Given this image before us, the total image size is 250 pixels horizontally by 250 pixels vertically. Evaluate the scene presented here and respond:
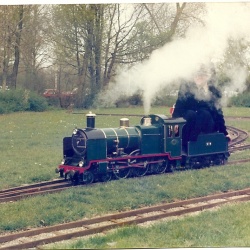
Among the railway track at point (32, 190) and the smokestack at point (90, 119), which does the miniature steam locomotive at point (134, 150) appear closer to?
the smokestack at point (90, 119)

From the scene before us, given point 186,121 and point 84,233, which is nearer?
point 84,233

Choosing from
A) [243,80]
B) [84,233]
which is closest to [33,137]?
[84,233]

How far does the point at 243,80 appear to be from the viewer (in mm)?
7078

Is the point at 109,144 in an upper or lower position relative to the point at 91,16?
lower

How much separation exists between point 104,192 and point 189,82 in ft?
6.43

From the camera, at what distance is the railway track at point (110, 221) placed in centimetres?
524

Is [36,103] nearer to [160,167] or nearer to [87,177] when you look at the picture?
[87,177]

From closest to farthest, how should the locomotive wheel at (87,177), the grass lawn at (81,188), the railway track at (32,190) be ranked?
the grass lawn at (81,188), the railway track at (32,190), the locomotive wheel at (87,177)

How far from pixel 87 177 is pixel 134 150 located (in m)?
0.94

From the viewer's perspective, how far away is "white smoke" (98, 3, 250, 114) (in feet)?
21.8

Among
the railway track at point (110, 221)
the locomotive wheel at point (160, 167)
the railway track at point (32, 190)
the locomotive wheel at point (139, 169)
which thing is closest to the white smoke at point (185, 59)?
the locomotive wheel at point (139, 169)

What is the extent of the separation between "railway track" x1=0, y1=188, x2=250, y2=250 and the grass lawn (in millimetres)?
178

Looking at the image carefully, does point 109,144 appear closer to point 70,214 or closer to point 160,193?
point 160,193

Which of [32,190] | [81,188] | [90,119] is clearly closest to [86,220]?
[81,188]
